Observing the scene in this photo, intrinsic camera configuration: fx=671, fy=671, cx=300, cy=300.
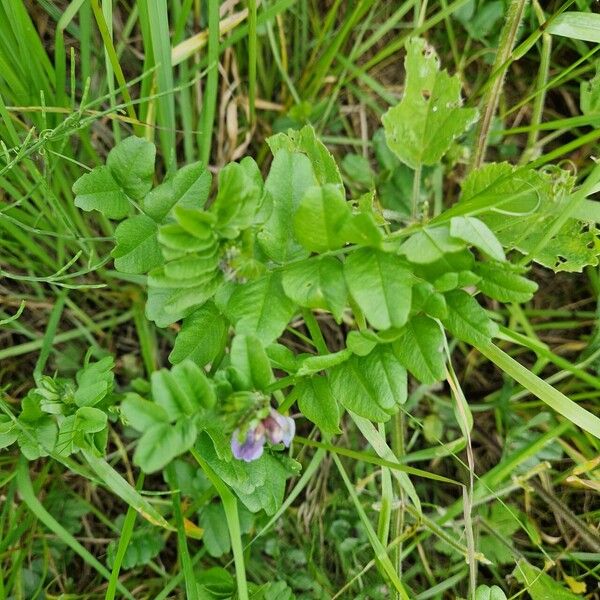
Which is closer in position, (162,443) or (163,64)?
(162,443)

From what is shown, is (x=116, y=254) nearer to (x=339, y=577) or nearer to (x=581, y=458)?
(x=339, y=577)

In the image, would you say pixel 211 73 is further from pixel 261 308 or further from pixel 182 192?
pixel 261 308

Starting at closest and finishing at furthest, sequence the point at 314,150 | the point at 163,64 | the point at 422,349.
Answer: the point at 422,349
the point at 314,150
the point at 163,64

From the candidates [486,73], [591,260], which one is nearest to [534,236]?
[591,260]

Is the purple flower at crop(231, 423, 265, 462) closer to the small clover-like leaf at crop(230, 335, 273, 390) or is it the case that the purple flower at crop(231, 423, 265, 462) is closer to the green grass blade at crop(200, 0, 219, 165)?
the small clover-like leaf at crop(230, 335, 273, 390)

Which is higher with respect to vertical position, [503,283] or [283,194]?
[283,194]

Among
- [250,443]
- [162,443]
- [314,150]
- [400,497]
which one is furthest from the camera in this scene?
[400,497]

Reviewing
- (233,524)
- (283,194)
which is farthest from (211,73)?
(233,524)

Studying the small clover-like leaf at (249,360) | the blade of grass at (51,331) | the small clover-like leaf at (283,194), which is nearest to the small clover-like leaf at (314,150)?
the small clover-like leaf at (283,194)
